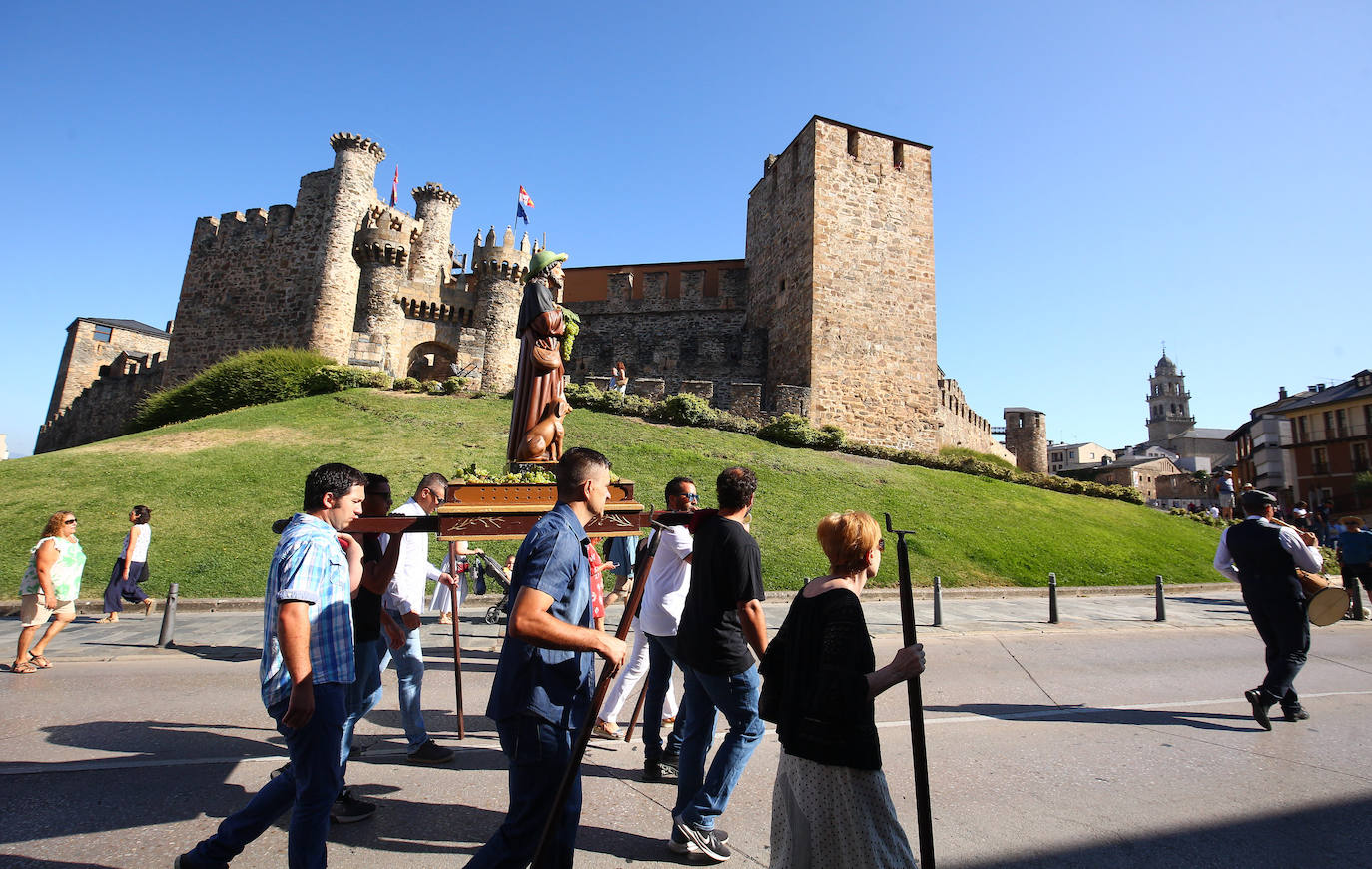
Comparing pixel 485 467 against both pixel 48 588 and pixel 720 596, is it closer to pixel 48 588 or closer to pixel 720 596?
pixel 48 588

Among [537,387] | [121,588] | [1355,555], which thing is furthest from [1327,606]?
[121,588]

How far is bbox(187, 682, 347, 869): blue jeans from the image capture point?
2961mm

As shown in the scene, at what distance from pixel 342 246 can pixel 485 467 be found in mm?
25506

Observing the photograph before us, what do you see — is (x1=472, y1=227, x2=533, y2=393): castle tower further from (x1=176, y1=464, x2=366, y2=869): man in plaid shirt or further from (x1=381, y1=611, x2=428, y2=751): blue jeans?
(x1=176, y1=464, x2=366, y2=869): man in plaid shirt

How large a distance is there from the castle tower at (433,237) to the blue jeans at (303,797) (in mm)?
35327

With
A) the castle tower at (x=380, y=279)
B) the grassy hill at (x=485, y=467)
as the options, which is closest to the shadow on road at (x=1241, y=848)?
the grassy hill at (x=485, y=467)

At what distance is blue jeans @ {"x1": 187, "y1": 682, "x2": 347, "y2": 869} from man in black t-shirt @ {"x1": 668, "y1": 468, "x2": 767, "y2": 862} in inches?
68.2

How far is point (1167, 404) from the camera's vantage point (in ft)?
397

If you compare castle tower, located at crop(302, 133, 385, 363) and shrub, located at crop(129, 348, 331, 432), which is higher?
castle tower, located at crop(302, 133, 385, 363)

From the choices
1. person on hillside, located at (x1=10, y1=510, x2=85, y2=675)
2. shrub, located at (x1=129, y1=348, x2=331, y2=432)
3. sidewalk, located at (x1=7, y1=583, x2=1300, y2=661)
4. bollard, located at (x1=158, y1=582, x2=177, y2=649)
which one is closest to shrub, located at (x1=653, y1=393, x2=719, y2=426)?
sidewalk, located at (x1=7, y1=583, x2=1300, y2=661)

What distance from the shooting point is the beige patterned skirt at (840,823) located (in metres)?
2.66

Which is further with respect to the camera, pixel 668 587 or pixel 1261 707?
pixel 1261 707

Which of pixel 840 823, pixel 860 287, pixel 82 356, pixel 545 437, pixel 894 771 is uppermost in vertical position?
pixel 860 287

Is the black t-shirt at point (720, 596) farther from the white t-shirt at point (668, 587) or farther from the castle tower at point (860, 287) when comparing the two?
the castle tower at point (860, 287)
